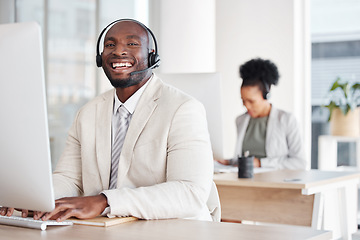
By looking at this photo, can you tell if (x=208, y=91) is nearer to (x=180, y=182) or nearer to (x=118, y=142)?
(x=118, y=142)

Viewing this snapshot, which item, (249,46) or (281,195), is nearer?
(281,195)

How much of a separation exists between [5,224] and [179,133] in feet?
2.10

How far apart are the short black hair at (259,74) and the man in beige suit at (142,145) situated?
244 centimetres

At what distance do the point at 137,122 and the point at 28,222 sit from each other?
0.56 meters

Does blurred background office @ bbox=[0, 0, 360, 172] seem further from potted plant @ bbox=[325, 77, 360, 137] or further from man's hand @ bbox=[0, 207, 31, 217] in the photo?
man's hand @ bbox=[0, 207, 31, 217]

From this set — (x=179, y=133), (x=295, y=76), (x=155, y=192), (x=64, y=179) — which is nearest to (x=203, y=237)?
(x=155, y=192)

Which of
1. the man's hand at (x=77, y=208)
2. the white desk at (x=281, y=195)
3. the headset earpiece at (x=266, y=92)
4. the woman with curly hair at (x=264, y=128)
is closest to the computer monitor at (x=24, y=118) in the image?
the man's hand at (x=77, y=208)

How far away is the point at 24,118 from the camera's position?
4.86 ft

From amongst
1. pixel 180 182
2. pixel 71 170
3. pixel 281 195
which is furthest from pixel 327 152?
pixel 180 182

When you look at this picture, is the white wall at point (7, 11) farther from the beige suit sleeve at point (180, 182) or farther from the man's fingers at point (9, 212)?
the man's fingers at point (9, 212)

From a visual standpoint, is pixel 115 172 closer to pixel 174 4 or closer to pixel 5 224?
pixel 5 224

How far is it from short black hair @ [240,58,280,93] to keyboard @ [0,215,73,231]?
302 centimetres

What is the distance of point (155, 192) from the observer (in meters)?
1.85

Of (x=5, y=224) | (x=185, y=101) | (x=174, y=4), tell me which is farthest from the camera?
(x=174, y=4)
